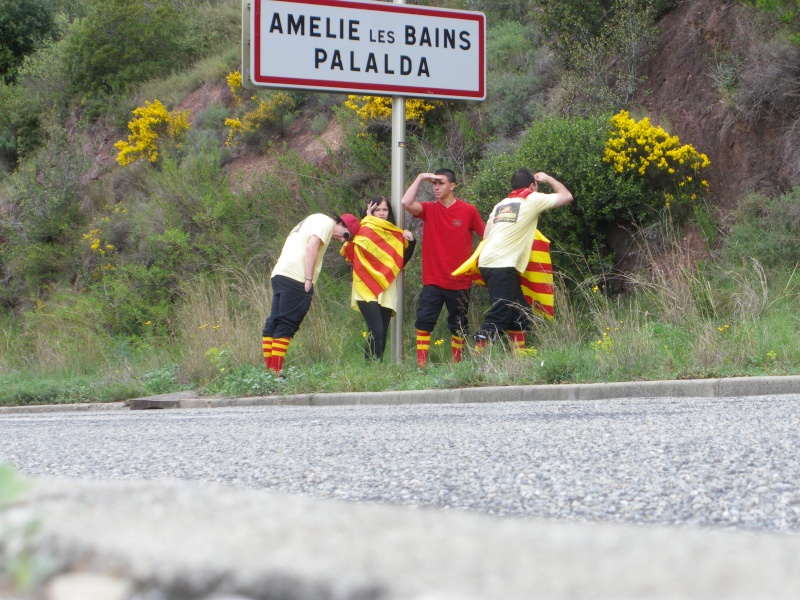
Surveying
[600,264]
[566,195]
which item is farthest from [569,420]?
[600,264]

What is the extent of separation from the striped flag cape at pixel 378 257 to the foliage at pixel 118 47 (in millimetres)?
16209

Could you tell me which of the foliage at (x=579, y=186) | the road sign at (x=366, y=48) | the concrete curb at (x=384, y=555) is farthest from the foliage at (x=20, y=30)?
the concrete curb at (x=384, y=555)

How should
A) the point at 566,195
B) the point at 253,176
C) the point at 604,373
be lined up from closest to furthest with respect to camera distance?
1. the point at 604,373
2. the point at 566,195
3. the point at 253,176

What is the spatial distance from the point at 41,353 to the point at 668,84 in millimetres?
9803

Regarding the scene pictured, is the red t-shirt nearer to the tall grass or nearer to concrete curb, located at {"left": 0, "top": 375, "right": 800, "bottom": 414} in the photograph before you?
the tall grass

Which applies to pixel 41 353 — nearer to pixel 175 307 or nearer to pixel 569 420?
pixel 175 307

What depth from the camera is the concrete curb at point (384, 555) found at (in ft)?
4.56

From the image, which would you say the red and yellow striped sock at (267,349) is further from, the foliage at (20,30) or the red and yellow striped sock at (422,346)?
the foliage at (20,30)

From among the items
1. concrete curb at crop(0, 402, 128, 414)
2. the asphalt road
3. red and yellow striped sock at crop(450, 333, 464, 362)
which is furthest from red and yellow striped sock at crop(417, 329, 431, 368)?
the asphalt road

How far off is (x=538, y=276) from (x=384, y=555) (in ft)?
30.4

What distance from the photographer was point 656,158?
12297 mm

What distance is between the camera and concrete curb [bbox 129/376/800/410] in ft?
23.5

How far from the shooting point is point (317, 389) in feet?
30.9

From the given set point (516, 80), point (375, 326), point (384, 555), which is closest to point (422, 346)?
point (375, 326)
